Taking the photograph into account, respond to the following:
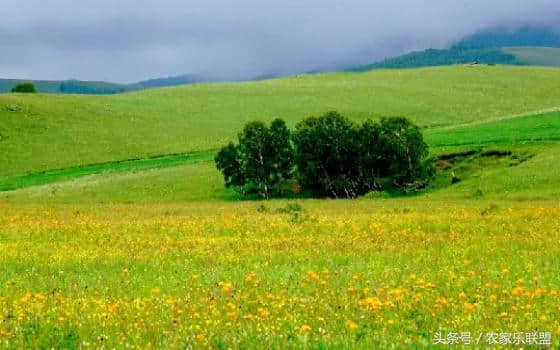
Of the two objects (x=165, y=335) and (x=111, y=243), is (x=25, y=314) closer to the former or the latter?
(x=165, y=335)

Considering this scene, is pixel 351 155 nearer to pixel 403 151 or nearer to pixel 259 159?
pixel 403 151

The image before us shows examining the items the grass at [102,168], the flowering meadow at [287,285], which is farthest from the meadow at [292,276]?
the grass at [102,168]

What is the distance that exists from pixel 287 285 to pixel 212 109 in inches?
3595

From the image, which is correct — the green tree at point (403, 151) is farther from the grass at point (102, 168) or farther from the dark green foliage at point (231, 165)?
the grass at point (102, 168)

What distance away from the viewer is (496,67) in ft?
470

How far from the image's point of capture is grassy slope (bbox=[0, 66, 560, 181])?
7856cm

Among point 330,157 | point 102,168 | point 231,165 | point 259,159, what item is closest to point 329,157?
point 330,157

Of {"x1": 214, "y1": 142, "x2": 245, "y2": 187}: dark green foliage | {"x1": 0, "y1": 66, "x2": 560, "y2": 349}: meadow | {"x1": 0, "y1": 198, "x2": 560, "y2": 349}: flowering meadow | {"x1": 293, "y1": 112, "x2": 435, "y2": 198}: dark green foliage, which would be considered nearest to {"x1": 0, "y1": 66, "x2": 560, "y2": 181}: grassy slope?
{"x1": 214, "y1": 142, "x2": 245, "y2": 187}: dark green foliage

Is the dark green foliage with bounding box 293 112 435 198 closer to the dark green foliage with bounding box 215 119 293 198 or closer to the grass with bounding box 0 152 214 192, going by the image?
the dark green foliage with bounding box 215 119 293 198

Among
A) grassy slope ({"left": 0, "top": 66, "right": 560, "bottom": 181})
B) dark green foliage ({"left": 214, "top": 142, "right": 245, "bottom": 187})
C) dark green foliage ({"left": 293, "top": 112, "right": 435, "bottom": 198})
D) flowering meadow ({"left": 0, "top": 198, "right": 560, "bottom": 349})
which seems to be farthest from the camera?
grassy slope ({"left": 0, "top": 66, "right": 560, "bottom": 181})

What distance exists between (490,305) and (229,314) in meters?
3.67

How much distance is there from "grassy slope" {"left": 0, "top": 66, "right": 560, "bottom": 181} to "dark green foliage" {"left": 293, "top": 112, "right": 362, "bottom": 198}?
28.5 metres

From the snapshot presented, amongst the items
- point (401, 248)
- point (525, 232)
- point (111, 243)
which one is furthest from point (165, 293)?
point (525, 232)

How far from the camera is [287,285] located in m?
11.1
